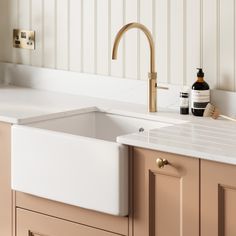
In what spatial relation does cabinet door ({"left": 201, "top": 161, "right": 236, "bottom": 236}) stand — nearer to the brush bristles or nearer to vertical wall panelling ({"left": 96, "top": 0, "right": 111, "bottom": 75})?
the brush bristles

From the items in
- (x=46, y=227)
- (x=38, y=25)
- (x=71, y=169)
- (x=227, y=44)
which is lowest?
(x=46, y=227)

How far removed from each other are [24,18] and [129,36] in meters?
0.67

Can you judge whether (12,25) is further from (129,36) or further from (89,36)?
(129,36)

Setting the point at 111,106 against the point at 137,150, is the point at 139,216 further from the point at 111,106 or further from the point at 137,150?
the point at 111,106

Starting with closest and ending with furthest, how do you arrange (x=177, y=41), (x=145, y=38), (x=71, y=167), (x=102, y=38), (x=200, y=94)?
(x=71, y=167) < (x=200, y=94) < (x=177, y=41) < (x=145, y=38) < (x=102, y=38)

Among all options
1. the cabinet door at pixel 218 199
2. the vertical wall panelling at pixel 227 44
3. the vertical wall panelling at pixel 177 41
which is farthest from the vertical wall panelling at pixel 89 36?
the cabinet door at pixel 218 199

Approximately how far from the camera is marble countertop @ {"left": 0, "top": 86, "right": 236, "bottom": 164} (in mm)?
2631

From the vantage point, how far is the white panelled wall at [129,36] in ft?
10.5

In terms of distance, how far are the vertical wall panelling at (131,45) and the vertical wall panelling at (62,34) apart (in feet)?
1.18

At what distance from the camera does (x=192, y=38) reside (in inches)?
129

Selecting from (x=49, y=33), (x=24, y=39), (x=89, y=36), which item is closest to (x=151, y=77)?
(x=89, y=36)

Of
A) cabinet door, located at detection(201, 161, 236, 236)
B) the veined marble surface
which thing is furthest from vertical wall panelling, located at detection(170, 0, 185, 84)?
cabinet door, located at detection(201, 161, 236, 236)

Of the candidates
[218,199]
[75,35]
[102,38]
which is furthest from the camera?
[75,35]

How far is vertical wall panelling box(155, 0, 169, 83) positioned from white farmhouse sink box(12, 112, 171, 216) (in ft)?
0.83
